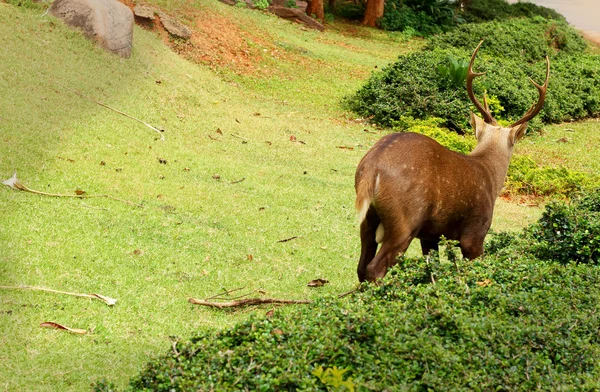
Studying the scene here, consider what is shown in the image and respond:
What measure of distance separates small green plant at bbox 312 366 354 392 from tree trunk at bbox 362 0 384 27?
19.3 meters

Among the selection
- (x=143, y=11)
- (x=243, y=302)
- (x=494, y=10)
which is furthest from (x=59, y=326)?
(x=494, y=10)

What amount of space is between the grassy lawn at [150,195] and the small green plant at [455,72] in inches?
61.4

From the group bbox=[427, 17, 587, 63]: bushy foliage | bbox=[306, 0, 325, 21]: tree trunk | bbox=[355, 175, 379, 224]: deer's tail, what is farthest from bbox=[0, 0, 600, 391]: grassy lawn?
bbox=[306, 0, 325, 21]: tree trunk

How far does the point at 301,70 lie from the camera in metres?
14.9

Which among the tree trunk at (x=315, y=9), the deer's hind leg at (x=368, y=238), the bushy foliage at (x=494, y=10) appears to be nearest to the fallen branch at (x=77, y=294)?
the deer's hind leg at (x=368, y=238)

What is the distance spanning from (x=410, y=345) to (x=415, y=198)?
5.37 ft

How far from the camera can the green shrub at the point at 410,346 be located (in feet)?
11.9

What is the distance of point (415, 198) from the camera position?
5.28 m

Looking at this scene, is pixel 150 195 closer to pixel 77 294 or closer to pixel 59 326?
pixel 77 294

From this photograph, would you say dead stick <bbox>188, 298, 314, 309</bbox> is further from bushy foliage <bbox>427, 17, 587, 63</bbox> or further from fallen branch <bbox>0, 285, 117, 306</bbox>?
bushy foliage <bbox>427, 17, 587, 63</bbox>

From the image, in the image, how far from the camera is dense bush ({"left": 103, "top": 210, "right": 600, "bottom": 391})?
3625mm

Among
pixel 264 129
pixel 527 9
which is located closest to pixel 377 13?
pixel 527 9

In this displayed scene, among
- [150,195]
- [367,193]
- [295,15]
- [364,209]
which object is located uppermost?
[367,193]

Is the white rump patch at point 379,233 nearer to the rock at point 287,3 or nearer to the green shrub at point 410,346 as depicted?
the green shrub at point 410,346
